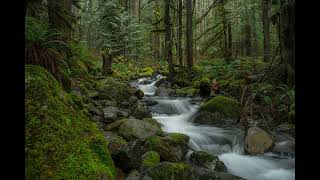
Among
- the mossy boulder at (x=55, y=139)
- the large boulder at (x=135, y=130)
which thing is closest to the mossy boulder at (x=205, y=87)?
the large boulder at (x=135, y=130)

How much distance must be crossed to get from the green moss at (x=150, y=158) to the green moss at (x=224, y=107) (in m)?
5.47

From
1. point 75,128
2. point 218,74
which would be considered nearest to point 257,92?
point 218,74

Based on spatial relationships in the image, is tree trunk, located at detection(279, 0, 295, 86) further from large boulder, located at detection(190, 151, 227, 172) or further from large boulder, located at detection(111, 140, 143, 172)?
large boulder, located at detection(111, 140, 143, 172)

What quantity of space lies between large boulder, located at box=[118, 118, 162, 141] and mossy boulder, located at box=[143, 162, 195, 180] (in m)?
2.02

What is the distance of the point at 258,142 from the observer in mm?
8422

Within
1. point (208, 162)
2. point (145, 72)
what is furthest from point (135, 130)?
point (145, 72)

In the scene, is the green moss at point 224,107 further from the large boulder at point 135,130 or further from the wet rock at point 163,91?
the wet rock at point 163,91

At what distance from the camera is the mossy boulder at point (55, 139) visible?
3.62m

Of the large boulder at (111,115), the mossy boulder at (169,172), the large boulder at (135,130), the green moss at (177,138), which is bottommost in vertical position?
the mossy boulder at (169,172)

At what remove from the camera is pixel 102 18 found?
27438 mm

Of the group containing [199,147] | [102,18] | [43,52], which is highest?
[102,18]
